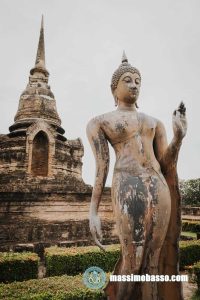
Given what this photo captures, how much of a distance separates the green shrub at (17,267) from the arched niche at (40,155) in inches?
395

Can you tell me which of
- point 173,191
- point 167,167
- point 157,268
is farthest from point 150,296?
point 167,167

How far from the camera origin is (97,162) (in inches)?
120

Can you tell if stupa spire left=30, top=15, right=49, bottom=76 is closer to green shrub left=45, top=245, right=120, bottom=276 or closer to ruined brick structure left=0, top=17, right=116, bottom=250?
ruined brick structure left=0, top=17, right=116, bottom=250

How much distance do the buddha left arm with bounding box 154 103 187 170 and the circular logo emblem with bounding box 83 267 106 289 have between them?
366 cm

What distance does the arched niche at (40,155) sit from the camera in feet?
62.2

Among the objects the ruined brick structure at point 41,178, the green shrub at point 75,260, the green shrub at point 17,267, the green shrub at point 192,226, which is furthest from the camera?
the green shrub at point 192,226

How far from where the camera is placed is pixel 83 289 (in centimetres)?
620

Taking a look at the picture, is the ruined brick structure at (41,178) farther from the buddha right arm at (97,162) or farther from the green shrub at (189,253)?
the buddha right arm at (97,162)

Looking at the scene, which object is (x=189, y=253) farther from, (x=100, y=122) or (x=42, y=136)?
(x=42, y=136)

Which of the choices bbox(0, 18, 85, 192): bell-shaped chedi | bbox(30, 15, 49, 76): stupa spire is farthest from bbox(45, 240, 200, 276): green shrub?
bbox(30, 15, 49, 76): stupa spire

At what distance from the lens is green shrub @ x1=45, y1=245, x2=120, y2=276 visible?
946cm

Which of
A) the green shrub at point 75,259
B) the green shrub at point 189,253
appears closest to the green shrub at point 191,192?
the green shrub at point 189,253

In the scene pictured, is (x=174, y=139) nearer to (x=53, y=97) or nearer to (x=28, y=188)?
(x=28, y=188)

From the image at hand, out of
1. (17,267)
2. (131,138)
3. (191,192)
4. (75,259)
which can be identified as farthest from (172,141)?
(191,192)
